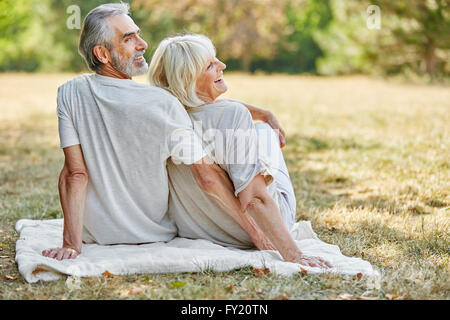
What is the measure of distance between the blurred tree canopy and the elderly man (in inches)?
744

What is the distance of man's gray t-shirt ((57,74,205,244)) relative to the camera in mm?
3115

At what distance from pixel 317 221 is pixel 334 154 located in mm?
2778

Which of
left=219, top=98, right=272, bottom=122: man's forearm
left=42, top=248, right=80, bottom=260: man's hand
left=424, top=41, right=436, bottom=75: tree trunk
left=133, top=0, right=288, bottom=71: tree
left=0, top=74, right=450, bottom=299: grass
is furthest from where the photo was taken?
left=133, top=0, right=288, bottom=71: tree

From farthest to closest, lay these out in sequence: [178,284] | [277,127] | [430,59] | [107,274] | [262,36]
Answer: [262,36], [430,59], [277,127], [107,274], [178,284]

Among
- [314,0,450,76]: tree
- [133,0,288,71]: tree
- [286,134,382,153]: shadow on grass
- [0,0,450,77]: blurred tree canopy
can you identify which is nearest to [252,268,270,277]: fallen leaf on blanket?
[286,134,382,153]: shadow on grass

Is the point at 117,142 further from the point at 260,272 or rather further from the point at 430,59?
the point at 430,59

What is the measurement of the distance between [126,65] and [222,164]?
82 centimetres

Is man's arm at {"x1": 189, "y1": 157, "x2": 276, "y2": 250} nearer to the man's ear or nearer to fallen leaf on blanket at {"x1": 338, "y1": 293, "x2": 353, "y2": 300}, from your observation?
fallen leaf on blanket at {"x1": 338, "y1": 293, "x2": 353, "y2": 300}

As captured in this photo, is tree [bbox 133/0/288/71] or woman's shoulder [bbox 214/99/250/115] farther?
tree [bbox 133/0/288/71]

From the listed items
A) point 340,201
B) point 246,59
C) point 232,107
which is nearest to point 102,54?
point 232,107

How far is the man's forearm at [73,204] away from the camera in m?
3.19

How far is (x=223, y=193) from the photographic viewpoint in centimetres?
313

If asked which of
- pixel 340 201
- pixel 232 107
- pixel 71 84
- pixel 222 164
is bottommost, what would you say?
pixel 340 201

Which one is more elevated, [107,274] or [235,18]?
[235,18]
